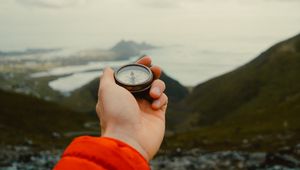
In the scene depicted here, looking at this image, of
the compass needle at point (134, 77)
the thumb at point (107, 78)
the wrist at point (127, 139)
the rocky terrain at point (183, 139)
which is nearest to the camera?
the wrist at point (127, 139)

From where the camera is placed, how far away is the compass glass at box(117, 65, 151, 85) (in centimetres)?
588

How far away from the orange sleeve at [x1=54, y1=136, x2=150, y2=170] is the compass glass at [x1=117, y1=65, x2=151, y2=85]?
6.98 feet

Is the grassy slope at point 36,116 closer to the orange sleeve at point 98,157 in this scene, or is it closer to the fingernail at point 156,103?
the fingernail at point 156,103

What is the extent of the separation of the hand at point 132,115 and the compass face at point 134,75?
0.09 meters

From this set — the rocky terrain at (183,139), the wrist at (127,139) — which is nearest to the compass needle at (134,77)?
the rocky terrain at (183,139)

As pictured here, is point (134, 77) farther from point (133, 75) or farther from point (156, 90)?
point (156, 90)

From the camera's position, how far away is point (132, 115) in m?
4.71

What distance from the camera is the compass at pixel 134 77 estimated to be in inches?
229

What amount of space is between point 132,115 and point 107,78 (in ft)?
3.20

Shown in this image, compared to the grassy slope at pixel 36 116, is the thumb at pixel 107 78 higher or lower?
higher

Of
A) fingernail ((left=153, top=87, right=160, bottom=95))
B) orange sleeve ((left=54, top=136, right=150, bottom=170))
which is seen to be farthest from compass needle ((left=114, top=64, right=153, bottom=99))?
orange sleeve ((left=54, top=136, right=150, bottom=170))

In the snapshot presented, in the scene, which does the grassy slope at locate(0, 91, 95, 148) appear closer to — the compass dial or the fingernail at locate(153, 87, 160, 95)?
the compass dial

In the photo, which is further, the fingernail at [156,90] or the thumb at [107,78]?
the fingernail at [156,90]

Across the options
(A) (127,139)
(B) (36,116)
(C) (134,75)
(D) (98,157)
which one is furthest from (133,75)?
(B) (36,116)
